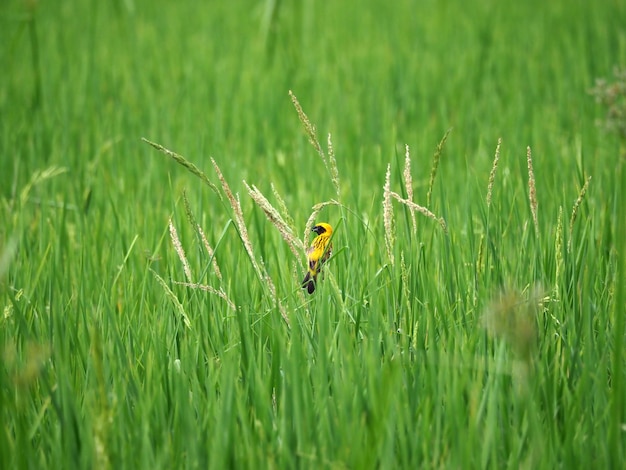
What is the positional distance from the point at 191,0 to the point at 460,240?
→ 16.5 ft

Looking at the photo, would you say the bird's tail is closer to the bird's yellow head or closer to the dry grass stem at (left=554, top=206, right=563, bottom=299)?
the bird's yellow head

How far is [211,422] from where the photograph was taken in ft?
4.22

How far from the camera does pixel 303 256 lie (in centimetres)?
183

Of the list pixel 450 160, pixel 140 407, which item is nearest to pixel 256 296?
pixel 140 407

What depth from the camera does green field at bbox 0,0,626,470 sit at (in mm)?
1252

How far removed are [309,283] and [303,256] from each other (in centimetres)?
26

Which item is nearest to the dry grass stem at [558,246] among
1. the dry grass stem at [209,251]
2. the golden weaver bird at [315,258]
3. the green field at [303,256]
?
the green field at [303,256]

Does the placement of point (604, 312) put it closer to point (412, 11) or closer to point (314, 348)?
point (314, 348)

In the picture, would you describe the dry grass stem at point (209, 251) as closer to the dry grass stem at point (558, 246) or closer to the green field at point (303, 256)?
the green field at point (303, 256)

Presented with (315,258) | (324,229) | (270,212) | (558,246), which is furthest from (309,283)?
(558,246)

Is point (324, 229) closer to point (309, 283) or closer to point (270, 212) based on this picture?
point (309, 283)

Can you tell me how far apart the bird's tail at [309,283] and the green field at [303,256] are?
2cm

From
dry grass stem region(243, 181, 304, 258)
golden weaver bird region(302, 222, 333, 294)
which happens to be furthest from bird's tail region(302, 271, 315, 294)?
dry grass stem region(243, 181, 304, 258)

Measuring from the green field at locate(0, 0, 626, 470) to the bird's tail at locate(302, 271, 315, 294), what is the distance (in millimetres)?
18
